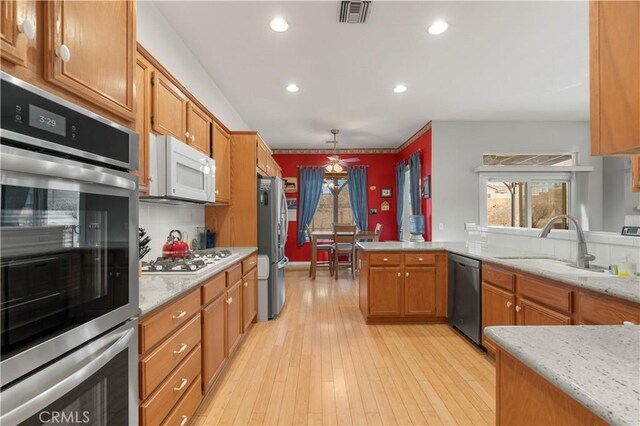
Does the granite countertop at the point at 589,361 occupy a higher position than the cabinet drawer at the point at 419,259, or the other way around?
the granite countertop at the point at 589,361

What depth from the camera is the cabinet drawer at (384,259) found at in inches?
131

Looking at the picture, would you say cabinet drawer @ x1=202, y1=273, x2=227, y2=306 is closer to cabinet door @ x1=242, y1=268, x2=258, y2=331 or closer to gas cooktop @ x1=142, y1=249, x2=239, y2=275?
gas cooktop @ x1=142, y1=249, x2=239, y2=275

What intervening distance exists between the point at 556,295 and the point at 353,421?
4.83 ft

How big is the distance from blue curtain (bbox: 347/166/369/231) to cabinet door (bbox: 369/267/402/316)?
12.2 feet

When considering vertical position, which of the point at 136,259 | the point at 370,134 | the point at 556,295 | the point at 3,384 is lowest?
the point at 556,295

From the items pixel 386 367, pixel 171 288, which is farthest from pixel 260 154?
pixel 386 367

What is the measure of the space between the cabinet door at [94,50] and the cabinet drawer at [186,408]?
140cm

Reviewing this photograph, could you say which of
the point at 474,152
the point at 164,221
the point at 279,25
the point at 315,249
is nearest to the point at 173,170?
the point at 164,221

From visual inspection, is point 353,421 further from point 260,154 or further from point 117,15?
point 260,154

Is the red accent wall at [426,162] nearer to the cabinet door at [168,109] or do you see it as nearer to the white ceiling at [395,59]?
the white ceiling at [395,59]

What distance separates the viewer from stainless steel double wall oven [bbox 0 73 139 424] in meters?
0.70

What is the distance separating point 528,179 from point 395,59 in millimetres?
3581

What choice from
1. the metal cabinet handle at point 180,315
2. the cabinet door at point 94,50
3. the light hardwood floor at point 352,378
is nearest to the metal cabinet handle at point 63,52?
the cabinet door at point 94,50

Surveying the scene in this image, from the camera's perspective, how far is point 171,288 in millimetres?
1529
